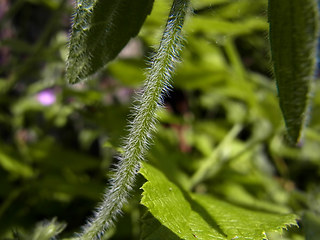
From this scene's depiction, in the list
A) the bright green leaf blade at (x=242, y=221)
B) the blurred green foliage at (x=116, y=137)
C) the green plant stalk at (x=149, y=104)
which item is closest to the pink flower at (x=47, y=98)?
the blurred green foliage at (x=116, y=137)

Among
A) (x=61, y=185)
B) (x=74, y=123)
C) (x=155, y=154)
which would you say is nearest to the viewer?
(x=155, y=154)

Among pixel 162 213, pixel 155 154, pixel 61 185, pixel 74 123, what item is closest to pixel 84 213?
pixel 61 185

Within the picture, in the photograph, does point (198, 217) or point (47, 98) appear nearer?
point (198, 217)

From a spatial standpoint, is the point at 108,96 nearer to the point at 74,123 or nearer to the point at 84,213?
the point at 74,123

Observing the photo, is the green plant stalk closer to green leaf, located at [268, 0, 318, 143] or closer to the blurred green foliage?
green leaf, located at [268, 0, 318, 143]

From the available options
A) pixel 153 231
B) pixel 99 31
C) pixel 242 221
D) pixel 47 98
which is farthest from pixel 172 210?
pixel 47 98

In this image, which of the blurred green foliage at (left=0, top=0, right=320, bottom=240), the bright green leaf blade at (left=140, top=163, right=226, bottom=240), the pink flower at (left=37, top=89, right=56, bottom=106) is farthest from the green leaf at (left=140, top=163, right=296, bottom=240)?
the pink flower at (left=37, top=89, right=56, bottom=106)

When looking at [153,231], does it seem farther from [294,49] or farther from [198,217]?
[294,49]
